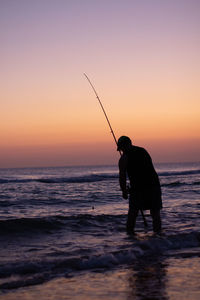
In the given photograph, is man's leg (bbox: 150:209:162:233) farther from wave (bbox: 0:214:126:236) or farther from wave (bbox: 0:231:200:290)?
wave (bbox: 0:214:126:236)

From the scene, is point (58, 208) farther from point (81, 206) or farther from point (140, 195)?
point (140, 195)

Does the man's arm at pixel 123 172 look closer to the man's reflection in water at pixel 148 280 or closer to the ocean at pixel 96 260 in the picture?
the ocean at pixel 96 260

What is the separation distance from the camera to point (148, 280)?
3.47 metres

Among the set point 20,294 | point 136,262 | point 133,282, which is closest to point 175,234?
point 136,262

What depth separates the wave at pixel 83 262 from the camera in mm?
3742

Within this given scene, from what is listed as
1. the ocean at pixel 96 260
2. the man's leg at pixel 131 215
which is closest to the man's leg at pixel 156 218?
the ocean at pixel 96 260

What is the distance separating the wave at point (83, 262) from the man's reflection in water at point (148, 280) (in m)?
0.29

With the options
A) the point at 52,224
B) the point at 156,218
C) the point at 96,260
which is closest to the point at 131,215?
the point at 156,218

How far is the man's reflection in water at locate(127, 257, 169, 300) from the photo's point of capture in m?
3.02

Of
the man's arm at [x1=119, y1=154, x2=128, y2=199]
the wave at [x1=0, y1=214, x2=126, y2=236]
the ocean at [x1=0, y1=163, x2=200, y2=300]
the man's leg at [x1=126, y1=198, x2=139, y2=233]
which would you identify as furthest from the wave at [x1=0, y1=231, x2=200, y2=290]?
the wave at [x1=0, y1=214, x2=126, y2=236]

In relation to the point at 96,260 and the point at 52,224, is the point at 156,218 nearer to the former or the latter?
the point at 96,260

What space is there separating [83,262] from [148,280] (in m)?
1.08

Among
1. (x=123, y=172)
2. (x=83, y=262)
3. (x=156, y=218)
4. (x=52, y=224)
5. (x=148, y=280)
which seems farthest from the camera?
(x=52, y=224)

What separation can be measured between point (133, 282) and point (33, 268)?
51.6 inches
